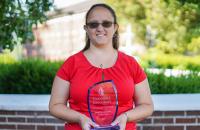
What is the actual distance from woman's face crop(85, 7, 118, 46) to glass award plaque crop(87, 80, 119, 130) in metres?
0.24

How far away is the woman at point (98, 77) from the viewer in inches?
93.4

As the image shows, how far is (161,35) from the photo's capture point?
63.5ft

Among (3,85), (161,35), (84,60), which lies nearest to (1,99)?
(3,85)

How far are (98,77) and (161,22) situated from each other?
1631 cm

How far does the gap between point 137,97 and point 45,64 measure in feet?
11.7

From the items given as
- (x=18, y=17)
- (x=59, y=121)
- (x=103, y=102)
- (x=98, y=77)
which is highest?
(x=18, y=17)

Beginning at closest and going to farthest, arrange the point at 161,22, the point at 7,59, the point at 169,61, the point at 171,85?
the point at 171,85 < the point at 7,59 < the point at 169,61 < the point at 161,22

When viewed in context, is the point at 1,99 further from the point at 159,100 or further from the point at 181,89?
the point at 181,89

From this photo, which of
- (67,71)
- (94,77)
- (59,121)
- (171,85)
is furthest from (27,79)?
(94,77)

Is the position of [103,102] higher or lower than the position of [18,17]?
lower

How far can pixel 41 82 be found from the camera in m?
5.38

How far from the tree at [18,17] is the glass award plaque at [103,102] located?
13.8 feet

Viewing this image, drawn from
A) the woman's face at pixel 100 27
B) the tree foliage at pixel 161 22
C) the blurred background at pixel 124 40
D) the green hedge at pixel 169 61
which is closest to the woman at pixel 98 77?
the woman's face at pixel 100 27

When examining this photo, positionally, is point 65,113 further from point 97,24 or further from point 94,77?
point 97,24
